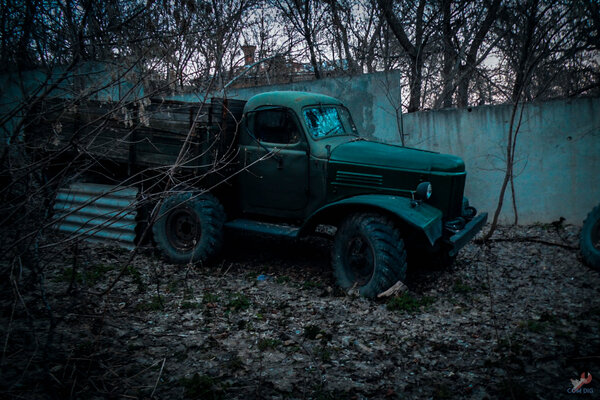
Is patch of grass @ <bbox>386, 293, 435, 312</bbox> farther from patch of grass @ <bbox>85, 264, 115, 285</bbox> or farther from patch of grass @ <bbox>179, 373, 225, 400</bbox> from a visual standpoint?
patch of grass @ <bbox>85, 264, 115, 285</bbox>

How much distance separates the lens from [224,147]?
5277 mm

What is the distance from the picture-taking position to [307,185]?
16.5 feet

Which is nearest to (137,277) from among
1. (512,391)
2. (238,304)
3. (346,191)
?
(238,304)

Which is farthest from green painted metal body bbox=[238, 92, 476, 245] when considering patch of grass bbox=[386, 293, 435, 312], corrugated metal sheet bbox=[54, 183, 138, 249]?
corrugated metal sheet bbox=[54, 183, 138, 249]

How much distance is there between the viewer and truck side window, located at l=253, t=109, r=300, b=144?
5117mm

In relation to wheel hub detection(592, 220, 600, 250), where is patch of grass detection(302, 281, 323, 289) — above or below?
below

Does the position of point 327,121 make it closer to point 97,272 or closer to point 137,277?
point 137,277

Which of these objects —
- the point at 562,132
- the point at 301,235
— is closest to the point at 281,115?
the point at 301,235

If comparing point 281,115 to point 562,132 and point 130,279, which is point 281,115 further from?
point 562,132

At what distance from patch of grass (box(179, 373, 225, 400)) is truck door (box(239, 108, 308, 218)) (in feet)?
8.65

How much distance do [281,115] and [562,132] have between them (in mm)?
4604

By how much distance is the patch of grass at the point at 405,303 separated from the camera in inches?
159

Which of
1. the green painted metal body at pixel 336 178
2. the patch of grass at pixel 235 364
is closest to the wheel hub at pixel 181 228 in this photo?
the green painted metal body at pixel 336 178

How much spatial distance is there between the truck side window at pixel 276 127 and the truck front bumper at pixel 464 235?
212 cm
